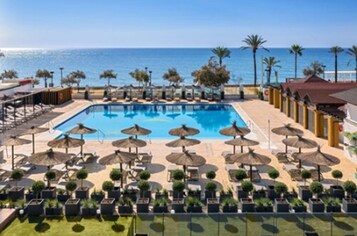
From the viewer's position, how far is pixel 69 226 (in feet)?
47.5

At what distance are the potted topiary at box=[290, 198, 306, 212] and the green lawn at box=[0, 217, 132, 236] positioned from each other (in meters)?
6.14

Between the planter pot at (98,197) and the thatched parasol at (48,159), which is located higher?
the thatched parasol at (48,159)

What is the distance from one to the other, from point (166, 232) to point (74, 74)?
154 feet

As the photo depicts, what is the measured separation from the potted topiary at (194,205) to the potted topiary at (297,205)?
350cm

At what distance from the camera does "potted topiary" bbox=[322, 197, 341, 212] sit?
1545 cm

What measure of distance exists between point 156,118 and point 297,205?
25992mm

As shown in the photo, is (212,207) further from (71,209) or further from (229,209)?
(71,209)

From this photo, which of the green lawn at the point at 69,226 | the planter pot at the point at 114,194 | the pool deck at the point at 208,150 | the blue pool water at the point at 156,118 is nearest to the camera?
the green lawn at the point at 69,226

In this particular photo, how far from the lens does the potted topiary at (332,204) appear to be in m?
15.5

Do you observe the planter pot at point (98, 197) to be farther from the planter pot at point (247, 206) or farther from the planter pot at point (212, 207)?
the planter pot at point (247, 206)

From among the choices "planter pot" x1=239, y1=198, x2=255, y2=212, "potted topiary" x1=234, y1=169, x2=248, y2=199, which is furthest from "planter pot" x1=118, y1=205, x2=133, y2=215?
"potted topiary" x1=234, y1=169, x2=248, y2=199

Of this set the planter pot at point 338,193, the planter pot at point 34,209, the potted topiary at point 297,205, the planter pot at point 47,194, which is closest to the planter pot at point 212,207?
the potted topiary at point 297,205

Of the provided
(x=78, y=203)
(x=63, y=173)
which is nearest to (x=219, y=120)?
(x=63, y=173)

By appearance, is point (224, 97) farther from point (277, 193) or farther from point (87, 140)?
point (277, 193)
